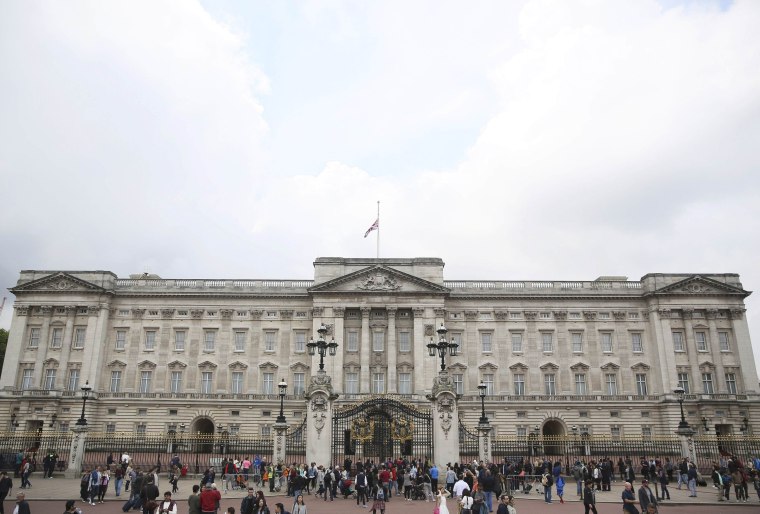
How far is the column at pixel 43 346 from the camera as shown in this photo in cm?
5817

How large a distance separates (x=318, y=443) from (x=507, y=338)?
34844mm

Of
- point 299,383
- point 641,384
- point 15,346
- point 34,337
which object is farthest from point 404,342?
point 15,346

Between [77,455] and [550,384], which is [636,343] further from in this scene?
[77,455]

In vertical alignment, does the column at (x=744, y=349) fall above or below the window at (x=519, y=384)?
above

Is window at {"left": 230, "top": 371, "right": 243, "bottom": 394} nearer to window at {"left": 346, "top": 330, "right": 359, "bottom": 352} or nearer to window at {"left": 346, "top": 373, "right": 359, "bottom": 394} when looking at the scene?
window at {"left": 346, "top": 373, "right": 359, "bottom": 394}

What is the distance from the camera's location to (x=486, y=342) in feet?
199

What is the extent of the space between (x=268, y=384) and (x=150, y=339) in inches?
Result: 526

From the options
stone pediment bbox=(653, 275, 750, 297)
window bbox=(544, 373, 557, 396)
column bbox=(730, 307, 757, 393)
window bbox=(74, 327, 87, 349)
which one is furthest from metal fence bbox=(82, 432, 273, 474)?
column bbox=(730, 307, 757, 393)

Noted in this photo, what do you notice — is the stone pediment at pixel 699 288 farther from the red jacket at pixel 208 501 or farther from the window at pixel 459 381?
the red jacket at pixel 208 501

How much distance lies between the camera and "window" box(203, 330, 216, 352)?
60344 millimetres

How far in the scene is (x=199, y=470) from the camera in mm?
35281

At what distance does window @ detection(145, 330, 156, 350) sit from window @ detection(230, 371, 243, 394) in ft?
29.4

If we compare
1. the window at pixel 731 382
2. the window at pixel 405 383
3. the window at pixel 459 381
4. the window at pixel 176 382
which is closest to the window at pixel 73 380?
the window at pixel 176 382

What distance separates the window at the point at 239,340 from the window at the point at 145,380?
9.01 metres
